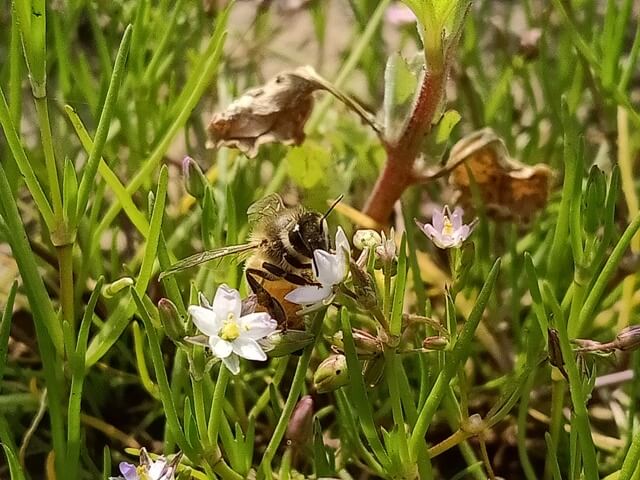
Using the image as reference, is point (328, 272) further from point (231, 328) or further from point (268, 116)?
point (268, 116)

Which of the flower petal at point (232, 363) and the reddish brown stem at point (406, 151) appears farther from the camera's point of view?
the reddish brown stem at point (406, 151)

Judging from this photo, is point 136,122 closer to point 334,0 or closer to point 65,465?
point 65,465

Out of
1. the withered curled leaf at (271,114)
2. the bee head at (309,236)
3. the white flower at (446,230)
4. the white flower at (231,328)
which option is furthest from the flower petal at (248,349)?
the withered curled leaf at (271,114)

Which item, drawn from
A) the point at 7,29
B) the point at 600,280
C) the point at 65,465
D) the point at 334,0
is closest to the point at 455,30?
the point at 600,280

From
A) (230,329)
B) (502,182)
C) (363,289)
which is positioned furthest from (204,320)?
(502,182)

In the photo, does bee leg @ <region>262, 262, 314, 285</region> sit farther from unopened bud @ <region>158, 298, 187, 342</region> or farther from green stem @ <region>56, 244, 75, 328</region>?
green stem @ <region>56, 244, 75, 328</region>

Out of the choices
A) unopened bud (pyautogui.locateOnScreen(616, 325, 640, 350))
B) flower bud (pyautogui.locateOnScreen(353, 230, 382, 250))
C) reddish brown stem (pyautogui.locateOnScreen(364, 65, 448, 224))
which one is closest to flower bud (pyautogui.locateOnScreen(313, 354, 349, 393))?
flower bud (pyautogui.locateOnScreen(353, 230, 382, 250))

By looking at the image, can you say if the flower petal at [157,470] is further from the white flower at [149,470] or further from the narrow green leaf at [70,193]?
the narrow green leaf at [70,193]
